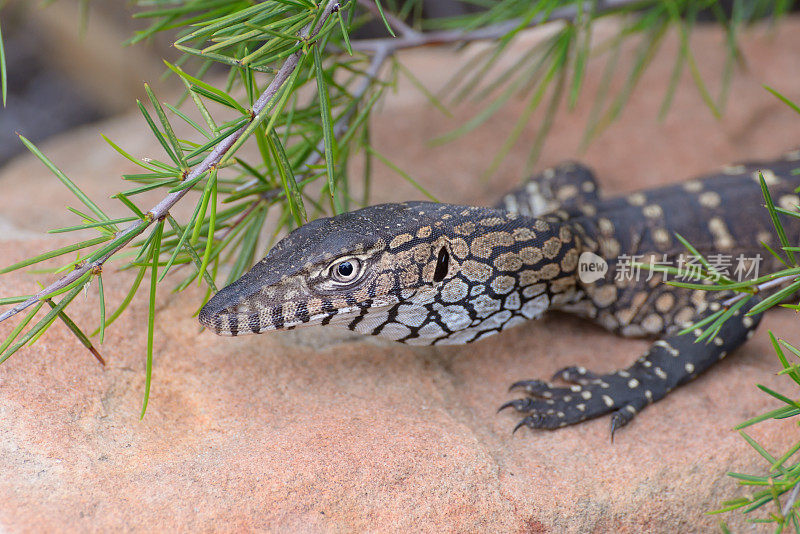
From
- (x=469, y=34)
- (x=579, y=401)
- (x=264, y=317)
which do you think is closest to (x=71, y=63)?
(x=469, y=34)

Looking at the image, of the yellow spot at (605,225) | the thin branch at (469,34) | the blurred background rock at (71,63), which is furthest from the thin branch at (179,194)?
the blurred background rock at (71,63)

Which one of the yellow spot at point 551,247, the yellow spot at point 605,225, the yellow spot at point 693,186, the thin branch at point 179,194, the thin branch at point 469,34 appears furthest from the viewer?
the yellow spot at point 693,186

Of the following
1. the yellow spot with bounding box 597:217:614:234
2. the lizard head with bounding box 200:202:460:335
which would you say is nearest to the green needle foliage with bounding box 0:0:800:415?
the lizard head with bounding box 200:202:460:335

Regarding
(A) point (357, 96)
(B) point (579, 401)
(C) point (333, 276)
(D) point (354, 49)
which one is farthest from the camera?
(D) point (354, 49)

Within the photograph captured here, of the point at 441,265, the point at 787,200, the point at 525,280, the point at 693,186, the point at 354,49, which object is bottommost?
the point at 787,200

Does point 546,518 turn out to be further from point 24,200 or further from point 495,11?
point 24,200

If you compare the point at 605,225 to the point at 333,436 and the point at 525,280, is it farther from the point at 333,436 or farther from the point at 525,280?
the point at 333,436

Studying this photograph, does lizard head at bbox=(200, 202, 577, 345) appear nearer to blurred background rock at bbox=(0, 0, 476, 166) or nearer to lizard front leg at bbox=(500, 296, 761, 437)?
lizard front leg at bbox=(500, 296, 761, 437)

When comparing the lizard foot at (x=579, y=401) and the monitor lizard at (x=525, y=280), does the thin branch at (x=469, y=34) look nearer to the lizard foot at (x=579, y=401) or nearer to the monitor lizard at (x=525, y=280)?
the monitor lizard at (x=525, y=280)
